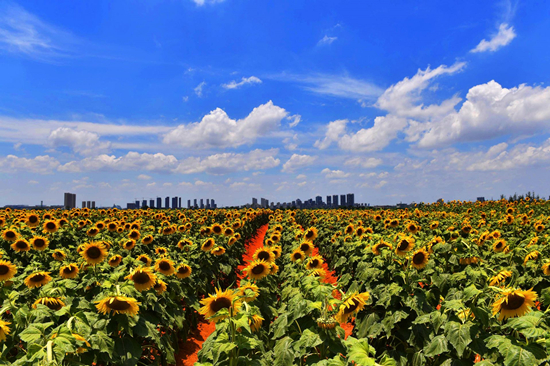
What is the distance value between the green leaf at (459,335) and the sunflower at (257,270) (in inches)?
137

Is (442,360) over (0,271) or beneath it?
beneath

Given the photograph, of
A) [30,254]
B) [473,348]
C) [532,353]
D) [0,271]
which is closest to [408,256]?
[473,348]

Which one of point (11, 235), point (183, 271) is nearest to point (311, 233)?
point (183, 271)

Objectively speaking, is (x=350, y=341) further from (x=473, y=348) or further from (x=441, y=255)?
(x=441, y=255)

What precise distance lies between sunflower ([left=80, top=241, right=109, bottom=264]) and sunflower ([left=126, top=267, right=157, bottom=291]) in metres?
2.86

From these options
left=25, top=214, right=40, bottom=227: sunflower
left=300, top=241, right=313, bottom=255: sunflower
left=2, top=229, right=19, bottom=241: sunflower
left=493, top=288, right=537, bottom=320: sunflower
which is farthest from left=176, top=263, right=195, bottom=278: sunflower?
A: left=25, top=214, right=40, bottom=227: sunflower

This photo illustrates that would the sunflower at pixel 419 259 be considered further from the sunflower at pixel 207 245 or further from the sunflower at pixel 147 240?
the sunflower at pixel 147 240

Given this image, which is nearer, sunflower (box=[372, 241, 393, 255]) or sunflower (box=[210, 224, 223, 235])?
sunflower (box=[372, 241, 393, 255])

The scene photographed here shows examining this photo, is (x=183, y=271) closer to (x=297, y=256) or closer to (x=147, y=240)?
(x=297, y=256)

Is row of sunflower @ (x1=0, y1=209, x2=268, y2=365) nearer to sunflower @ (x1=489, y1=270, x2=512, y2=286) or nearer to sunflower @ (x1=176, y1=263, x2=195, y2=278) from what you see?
sunflower @ (x1=176, y1=263, x2=195, y2=278)

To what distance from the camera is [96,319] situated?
405 centimetres

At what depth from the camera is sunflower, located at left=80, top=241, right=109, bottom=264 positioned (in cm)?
735

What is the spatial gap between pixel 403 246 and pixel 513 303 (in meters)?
2.81

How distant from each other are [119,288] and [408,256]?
500cm
